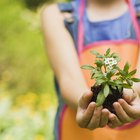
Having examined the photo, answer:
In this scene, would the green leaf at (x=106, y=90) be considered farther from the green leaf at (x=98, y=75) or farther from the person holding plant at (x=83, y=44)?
the person holding plant at (x=83, y=44)

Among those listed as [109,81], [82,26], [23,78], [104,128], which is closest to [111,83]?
[109,81]

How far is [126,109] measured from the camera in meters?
1.91

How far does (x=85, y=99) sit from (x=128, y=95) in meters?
0.11

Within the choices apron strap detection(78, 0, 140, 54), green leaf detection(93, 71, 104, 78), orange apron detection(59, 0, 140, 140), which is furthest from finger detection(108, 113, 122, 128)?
apron strap detection(78, 0, 140, 54)

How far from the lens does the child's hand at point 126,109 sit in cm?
188

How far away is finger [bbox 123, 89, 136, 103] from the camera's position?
1889 millimetres

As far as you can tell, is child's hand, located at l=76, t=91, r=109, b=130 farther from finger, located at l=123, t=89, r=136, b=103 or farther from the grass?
the grass

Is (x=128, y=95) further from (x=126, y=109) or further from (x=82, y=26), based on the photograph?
(x=82, y=26)

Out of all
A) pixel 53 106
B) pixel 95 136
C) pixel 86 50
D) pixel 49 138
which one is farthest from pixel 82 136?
pixel 53 106

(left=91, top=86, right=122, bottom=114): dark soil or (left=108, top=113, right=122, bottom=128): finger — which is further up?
(left=91, top=86, right=122, bottom=114): dark soil

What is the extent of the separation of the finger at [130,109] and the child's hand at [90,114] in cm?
5

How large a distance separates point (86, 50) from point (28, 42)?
2.29 m

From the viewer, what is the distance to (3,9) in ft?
15.9

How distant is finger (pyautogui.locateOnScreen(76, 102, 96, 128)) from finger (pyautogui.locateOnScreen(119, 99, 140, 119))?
0.07 meters
